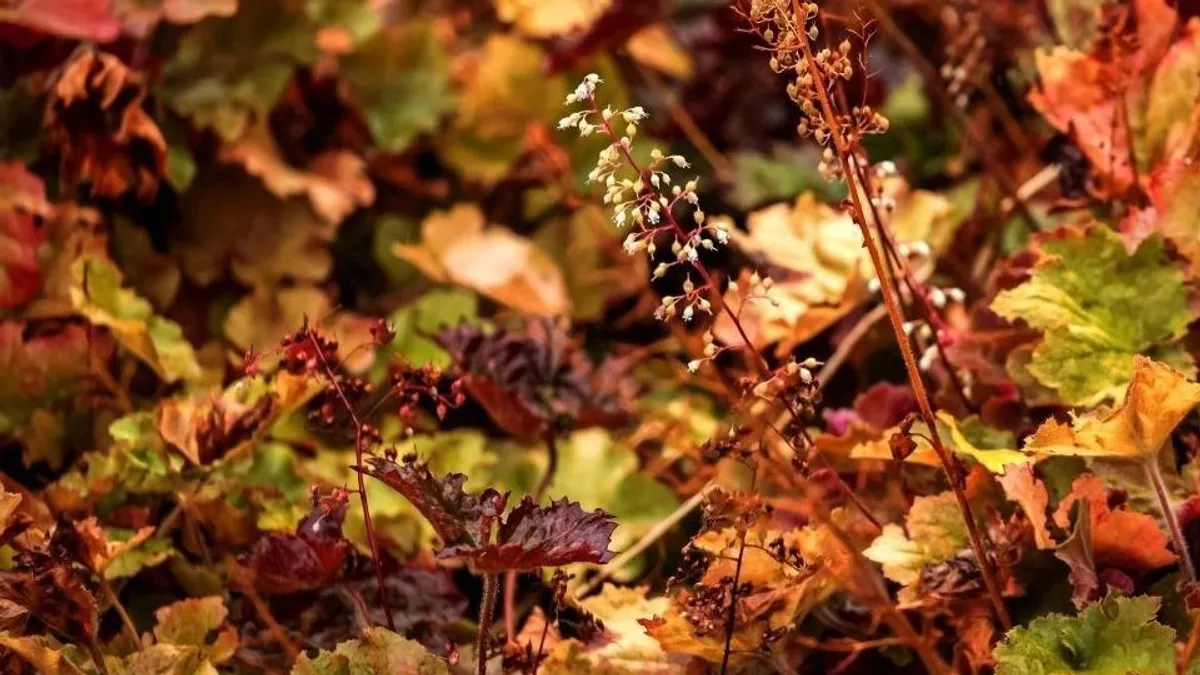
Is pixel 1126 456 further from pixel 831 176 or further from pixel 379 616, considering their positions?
pixel 379 616

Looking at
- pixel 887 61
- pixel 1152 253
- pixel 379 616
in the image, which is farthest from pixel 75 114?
pixel 887 61

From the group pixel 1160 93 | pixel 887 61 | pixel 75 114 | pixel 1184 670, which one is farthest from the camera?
pixel 887 61

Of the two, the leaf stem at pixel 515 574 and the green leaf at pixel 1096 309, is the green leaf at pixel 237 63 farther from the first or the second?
the green leaf at pixel 1096 309

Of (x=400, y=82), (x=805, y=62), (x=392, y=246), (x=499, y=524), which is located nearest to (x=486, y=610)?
(x=499, y=524)

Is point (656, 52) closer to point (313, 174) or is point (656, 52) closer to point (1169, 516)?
point (313, 174)

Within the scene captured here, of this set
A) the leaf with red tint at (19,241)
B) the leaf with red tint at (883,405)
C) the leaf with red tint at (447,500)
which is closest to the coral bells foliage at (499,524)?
the leaf with red tint at (447,500)

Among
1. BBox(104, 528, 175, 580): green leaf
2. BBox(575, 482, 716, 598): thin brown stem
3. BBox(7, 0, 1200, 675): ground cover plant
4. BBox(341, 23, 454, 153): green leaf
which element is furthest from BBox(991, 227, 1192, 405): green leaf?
BBox(341, 23, 454, 153): green leaf

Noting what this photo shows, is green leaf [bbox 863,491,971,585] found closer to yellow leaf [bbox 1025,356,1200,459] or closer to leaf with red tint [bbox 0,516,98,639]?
yellow leaf [bbox 1025,356,1200,459]

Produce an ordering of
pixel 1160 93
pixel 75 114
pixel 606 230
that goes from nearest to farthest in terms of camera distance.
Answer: pixel 1160 93, pixel 75 114, pixel 606 230
